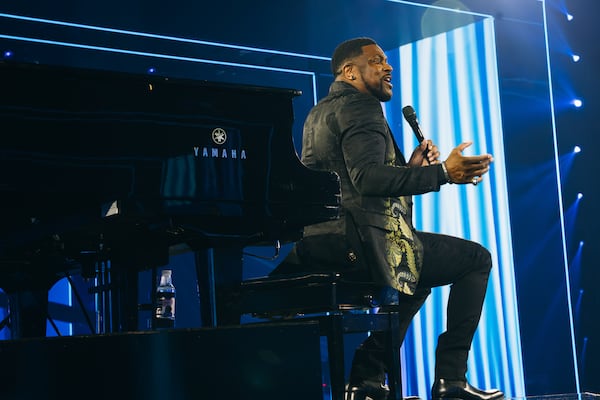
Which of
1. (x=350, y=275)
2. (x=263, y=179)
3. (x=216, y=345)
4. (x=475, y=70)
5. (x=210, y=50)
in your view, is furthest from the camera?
(x=475, y=70)

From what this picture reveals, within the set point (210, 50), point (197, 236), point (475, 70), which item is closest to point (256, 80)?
point (210, 50)

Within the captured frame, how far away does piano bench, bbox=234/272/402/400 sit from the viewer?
9.18 ft

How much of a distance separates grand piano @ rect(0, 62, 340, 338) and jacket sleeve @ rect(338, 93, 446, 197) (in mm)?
373

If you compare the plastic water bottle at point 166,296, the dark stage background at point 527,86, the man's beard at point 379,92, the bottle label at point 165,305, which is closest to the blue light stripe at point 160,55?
the dark stage background at point 527,86

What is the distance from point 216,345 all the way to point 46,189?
1.84ft

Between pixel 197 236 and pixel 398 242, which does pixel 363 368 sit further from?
pixel 197 236

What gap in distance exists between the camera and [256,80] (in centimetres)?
478

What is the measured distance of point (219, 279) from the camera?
2662mm

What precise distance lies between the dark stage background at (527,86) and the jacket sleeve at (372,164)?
1.63 m

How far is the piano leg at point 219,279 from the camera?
264 cm

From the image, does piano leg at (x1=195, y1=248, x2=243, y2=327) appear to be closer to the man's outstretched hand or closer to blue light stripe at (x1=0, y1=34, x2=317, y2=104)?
the man's outstretched hand

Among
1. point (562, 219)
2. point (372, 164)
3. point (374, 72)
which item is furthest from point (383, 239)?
point (562, 219)

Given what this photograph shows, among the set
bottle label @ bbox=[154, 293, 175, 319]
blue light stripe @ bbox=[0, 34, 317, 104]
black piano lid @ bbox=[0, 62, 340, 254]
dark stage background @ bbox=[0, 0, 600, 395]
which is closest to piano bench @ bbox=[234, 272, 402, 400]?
black piano lid @ bbox=[0, 62, 340, 254]

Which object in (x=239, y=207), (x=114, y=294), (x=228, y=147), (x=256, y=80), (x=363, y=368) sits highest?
(x=256, y=80)
